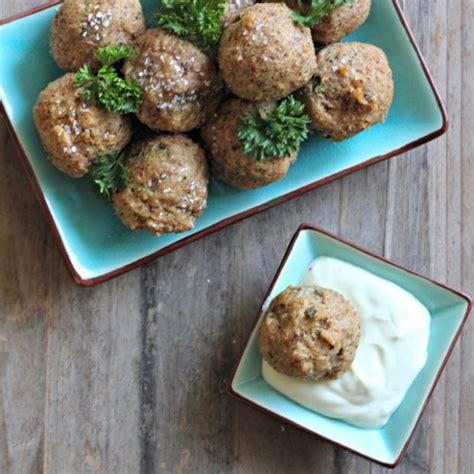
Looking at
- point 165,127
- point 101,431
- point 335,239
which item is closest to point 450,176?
point 335,239

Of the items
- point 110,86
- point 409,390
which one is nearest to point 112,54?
point 110,86

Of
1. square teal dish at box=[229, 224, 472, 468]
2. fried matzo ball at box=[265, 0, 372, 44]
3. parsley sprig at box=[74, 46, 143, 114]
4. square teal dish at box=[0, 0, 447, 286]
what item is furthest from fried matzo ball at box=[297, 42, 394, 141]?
parsley sprig at box=[74, 46, 143, 114]

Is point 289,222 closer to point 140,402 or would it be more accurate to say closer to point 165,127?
point 165,127

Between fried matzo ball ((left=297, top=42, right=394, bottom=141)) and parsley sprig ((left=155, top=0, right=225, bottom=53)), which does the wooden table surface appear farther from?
parsley sprig ((left=155, top=0, right=225, bottom=53))

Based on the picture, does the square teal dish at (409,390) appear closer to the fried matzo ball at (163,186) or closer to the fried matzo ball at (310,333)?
the fried matzo ball at (310,333)

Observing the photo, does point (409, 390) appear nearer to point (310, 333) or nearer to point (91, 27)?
point (310, 333)

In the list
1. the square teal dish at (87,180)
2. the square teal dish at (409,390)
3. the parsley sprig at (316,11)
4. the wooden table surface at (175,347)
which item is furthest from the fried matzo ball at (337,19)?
the square teal dish at (409,390)
